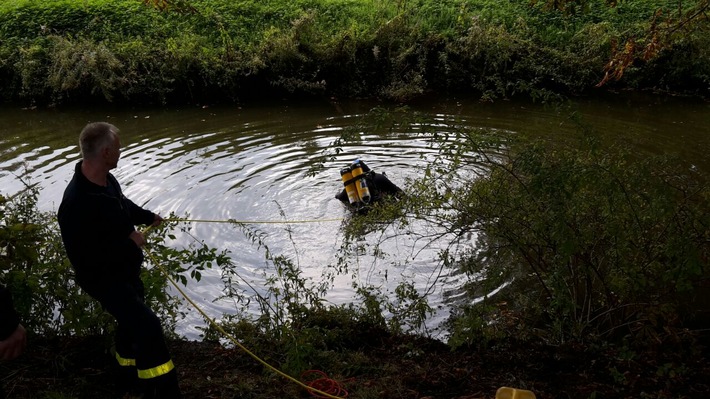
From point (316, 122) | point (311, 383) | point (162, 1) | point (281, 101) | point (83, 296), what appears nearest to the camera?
point (311, 383)

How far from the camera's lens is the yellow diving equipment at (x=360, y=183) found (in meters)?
8.49

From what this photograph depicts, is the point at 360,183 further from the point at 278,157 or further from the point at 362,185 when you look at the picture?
the point at 278,157

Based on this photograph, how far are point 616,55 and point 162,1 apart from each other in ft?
17.0

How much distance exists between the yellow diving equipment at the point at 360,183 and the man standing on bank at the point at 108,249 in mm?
4463

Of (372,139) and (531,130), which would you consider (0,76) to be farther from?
(531,130)

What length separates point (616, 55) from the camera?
647 cm

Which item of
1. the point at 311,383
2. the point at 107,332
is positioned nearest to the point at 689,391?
the point at 311,383

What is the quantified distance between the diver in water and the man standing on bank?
14.4ft

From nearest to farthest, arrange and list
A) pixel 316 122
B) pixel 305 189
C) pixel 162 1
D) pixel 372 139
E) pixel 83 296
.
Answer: pixel 83 296, pixel 162 1, pixel 305 189, pixel 372 139, pixel 316 122

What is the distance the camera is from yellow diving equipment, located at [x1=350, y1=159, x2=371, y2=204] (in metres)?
8.49

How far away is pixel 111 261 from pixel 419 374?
242 cm

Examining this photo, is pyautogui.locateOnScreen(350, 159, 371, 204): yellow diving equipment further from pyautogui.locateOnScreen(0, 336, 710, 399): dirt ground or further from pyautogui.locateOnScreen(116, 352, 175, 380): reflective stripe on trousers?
pyautogui.locateOnScreen(116, 352, 175, 380): reflective stripe on trousers

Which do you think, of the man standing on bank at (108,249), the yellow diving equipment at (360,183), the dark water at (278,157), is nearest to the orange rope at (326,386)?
the man standing on bank at (108,249)

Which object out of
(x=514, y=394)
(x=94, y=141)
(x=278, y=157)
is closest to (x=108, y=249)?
(x=94, y=141)
